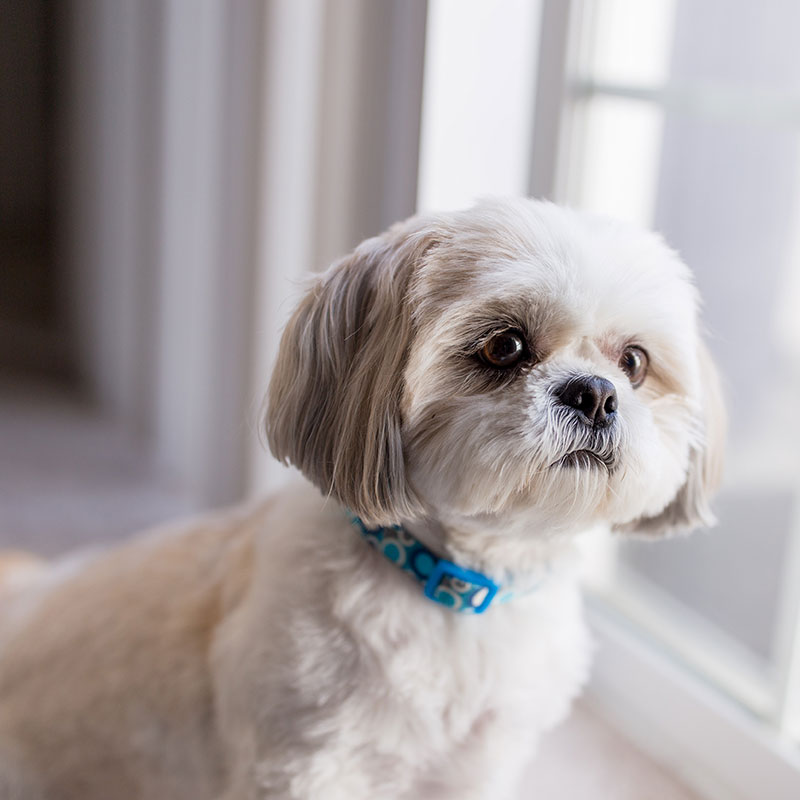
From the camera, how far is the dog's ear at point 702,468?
1.06 metres

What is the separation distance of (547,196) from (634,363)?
27.5 inches

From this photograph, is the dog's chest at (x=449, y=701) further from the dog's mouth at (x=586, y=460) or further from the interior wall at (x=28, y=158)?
the interior wall at (x=28, y=158)

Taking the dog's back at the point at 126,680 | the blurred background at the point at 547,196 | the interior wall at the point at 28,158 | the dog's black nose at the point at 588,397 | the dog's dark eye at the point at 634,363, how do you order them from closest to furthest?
the dog's black nose at the point at 588,397, the dog's dark eye at the point at 634,363, the dog's back at the point at 126,680, the blurred background at the point at 547,196, the interior wall at the point at 28,158

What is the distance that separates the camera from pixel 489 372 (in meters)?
0.92

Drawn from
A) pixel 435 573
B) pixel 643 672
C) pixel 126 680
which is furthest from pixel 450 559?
pixel 643 672

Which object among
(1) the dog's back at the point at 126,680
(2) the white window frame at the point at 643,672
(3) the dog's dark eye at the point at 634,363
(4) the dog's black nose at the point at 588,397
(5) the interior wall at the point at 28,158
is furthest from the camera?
(5) the interior wall at the point at 28,158

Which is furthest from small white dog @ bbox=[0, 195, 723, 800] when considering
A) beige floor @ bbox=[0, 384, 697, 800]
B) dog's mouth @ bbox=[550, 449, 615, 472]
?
beige floor @ bbox=[0, 384, 697, 800]

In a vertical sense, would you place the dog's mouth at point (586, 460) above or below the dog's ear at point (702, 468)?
above

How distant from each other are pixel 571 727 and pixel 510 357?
928mm

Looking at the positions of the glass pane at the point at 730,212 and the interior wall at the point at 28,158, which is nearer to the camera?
the glass pane at the point at 730,212

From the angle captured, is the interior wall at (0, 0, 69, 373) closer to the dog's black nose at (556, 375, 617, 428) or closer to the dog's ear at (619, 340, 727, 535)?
the dog's ear at (619, 340, 727, 535)

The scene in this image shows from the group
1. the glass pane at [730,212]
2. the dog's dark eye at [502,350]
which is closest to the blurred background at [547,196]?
the glass pane at [730,212]

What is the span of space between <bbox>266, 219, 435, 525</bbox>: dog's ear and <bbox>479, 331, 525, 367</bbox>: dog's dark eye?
0.24 feet

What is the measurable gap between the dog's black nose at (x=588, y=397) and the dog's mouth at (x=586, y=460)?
0.09 feet
